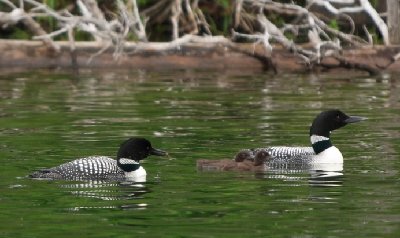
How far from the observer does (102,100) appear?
25.5 metres

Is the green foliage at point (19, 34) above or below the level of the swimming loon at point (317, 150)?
below

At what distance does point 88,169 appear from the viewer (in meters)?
15.5

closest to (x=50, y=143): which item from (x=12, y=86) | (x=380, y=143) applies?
(x=380, y=143)

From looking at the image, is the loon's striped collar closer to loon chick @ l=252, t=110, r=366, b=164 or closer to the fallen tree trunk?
loon chick @ l=252, t=110, r=366, b=164

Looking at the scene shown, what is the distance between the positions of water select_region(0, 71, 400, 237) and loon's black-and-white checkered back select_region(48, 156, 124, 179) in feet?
0.49

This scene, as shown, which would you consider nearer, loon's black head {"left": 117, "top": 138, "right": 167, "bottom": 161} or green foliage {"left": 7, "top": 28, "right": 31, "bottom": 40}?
loon's black head {"left": 117, "top": 138, "right": 167, "bottom": 161}

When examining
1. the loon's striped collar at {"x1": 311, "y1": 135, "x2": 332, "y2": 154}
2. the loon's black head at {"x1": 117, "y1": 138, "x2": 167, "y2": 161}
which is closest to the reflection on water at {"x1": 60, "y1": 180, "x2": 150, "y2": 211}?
the loon's black head at {"x1": 117, "y1": 138, "x2": 167, "y2": 161}

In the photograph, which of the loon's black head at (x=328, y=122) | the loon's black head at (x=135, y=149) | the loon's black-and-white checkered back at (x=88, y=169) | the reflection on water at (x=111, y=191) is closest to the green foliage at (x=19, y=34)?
the loon's black head at (x=328, y=122)

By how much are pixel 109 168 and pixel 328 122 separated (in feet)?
10.6

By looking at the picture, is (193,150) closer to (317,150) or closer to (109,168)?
(317,150)

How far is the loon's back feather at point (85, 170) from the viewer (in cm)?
1534

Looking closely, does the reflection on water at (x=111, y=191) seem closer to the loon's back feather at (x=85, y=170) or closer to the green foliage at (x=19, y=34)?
the loon's back feather at (x=85, y=170)

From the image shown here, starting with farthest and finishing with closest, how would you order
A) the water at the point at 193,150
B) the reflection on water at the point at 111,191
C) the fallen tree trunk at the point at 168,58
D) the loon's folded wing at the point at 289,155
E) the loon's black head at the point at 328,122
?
the fallen tree trunk at the point at 168,58 → the loon's black head at the point at 328,122 → the loon's folded wing at the point at 289,155 → the reflection on water at the point at 111,191 → the water at the point at 193,150

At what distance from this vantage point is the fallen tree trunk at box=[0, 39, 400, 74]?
30.9m
